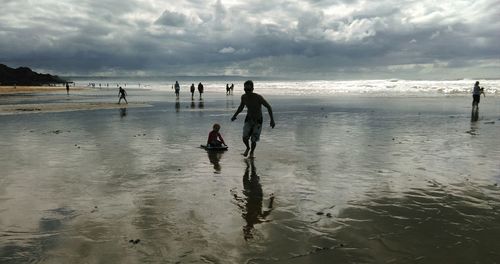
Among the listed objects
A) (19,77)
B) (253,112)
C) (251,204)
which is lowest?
(251,204)

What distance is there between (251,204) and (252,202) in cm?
13

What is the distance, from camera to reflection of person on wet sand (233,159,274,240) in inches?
260

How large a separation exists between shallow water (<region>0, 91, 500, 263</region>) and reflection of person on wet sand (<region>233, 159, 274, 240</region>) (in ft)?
0.07

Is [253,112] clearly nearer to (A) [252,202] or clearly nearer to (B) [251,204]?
(A) [252,202]

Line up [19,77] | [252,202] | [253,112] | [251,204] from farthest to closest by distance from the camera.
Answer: [19,77]
[253,112]
[252,202]
[251,204]

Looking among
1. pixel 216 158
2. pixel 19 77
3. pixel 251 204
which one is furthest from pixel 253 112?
pixel 19 77

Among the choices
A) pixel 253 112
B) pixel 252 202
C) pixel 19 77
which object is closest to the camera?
pixel 252 202

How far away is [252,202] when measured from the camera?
25.5 ft

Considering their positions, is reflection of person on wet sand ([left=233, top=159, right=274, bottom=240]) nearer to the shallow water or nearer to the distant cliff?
the shallow water

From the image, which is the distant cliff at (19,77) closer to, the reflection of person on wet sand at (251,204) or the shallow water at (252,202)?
the shallow water at (252,202)

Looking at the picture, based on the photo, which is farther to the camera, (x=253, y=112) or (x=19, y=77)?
(x=19, y=77)

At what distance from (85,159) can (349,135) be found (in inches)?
398

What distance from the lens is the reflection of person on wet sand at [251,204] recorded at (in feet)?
21.6

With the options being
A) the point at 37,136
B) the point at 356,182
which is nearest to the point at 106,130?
the point at 37,136
